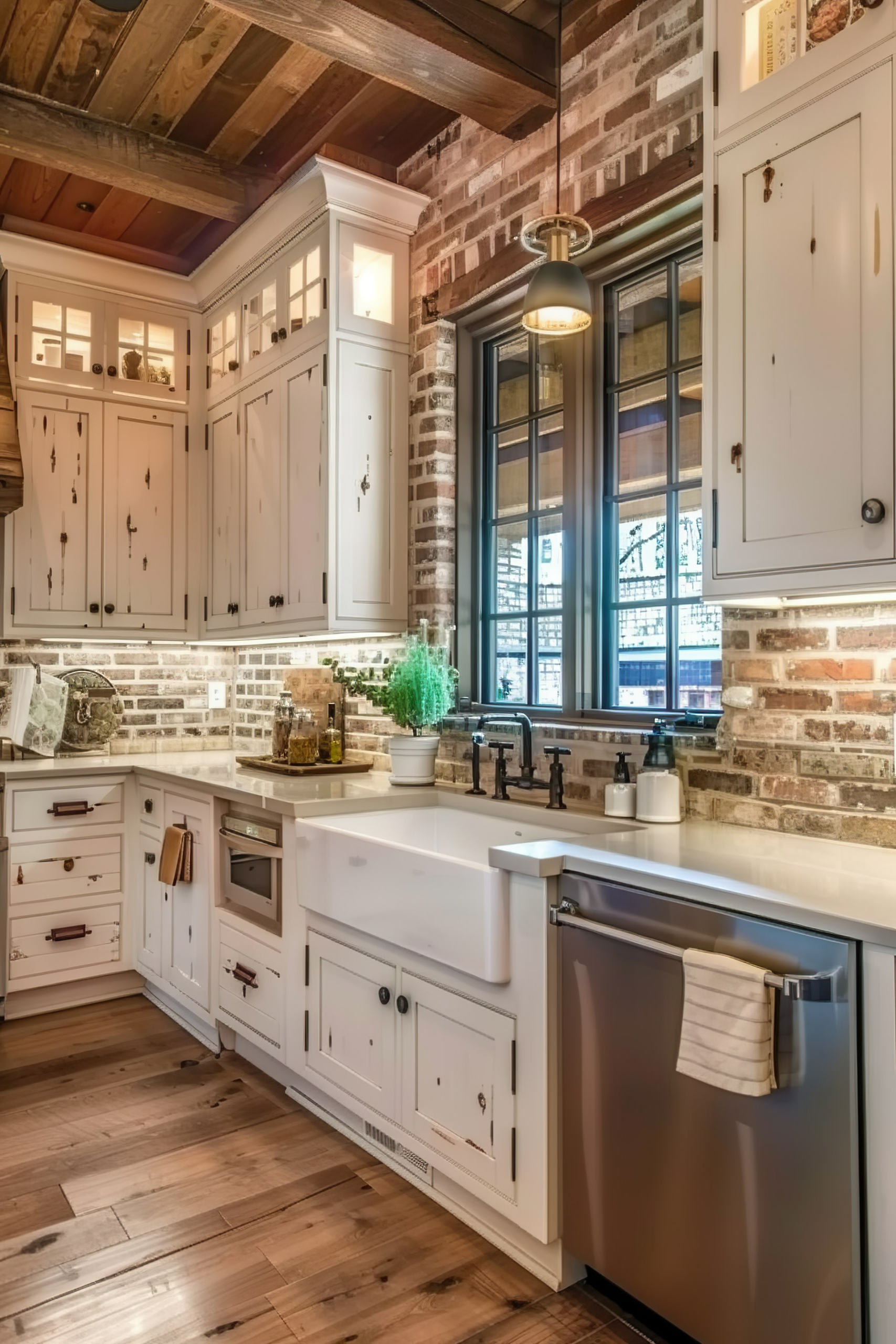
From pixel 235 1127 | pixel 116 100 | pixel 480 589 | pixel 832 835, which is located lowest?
pixel 235 1127

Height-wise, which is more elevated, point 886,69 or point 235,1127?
point 886,69

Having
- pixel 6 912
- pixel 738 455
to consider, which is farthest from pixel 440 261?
pixel 6 912

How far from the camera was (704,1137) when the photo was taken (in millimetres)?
1481

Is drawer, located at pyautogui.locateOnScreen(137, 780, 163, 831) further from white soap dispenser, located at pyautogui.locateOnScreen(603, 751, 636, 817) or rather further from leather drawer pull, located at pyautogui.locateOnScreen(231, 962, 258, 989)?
white soap dispenser, located at pyautogui.locateOnScreen(603, 751, 636, 817)

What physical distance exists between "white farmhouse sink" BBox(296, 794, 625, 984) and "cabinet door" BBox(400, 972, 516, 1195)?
0.38 feet

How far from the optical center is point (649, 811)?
7.16ft

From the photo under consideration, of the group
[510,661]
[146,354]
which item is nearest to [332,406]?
[510,661]

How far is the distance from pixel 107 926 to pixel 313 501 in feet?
5.91

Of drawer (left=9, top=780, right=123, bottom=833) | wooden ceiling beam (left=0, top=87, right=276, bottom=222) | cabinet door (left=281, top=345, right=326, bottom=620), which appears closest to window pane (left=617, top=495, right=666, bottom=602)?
cabinet door (left=281, top=345, right=326, bottom=620)

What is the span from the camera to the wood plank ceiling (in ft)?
8.02

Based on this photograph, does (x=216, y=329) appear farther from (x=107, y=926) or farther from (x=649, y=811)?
(x=649, y=811)

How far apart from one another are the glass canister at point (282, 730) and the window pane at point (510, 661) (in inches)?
32.1

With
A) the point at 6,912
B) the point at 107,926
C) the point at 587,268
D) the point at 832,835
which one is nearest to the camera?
the point at 832,835

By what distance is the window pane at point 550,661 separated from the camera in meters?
2.85
